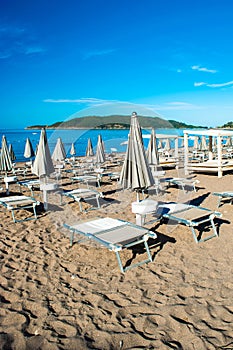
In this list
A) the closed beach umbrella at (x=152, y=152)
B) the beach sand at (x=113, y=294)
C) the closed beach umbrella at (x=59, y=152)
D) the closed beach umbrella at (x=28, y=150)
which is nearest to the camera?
the beach sand at (x=113, y=294)

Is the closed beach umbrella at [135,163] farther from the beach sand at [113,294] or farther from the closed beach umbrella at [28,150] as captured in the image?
the closed beach umbrella at [28,150]

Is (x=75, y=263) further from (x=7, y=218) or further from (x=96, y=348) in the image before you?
(x=7, y=218)

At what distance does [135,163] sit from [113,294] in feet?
6.90

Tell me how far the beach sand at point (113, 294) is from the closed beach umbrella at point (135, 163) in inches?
38.2

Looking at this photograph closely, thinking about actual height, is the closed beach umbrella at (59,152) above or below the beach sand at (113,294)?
above

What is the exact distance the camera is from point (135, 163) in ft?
15.0

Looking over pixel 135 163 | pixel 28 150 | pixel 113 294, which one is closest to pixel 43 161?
pixel 135 163

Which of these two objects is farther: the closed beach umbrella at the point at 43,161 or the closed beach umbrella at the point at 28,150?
the closed beach umbrella at the point at 28,150

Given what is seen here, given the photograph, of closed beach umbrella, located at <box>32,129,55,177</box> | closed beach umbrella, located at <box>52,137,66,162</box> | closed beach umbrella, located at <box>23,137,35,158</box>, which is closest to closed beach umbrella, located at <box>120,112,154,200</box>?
closed beach umbrella, located at <box>32,129,55,177</box>

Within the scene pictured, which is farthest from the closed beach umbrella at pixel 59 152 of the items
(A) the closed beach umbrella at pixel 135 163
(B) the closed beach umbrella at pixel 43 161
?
(A) the closed beach umbrella at pixel 135 163

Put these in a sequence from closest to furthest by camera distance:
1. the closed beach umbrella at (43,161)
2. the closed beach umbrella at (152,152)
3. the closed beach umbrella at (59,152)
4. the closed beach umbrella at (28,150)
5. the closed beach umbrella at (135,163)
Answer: the closed beach umbrella at (135,163) < the closed beach umbrella at (43,161) < the closed beach umbrella at (152,152) < the closed beach umbrella at (59,152) < the closed beach umbrella at (28,150)

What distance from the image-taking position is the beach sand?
8.11ft

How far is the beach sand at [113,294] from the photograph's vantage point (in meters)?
2.47

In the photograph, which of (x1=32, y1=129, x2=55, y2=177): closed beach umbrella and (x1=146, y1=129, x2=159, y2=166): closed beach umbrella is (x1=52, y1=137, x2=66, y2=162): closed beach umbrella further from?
(x1=32, y1=129, x2=55, y2=177): closed beach umbrella
